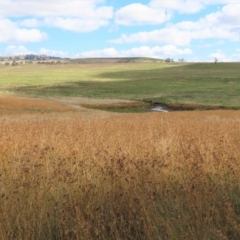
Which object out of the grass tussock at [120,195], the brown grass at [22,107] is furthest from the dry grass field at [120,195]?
the brown grass at [22,107]

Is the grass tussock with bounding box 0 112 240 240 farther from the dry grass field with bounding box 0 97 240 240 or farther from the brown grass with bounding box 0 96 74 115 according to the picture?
the brown grass with bounding box 0 96 74 115

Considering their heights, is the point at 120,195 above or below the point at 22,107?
above

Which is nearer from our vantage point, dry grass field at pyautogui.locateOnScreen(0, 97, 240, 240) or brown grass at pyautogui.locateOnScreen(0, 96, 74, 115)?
dry grass field at pyautogui.locateOnScreen(0, 97, 240, 240)

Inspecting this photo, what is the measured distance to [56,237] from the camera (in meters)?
4.21

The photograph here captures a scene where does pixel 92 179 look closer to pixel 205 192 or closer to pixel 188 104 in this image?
pixel 205 192

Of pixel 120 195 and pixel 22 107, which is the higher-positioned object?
pixel 120 195

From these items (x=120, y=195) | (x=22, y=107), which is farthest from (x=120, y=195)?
(x=22, y=107)

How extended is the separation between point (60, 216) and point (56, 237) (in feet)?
0.73

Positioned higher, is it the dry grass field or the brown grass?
the dry grass field

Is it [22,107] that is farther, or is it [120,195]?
[22,107]

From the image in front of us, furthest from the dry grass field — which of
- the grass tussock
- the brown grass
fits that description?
the brown grass

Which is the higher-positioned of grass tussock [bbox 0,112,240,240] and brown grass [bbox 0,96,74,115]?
grass tussock [bbox 0,112,240,240]

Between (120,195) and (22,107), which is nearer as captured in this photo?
(120,195)

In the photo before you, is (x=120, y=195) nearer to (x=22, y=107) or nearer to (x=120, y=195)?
(x=120, y=195)
